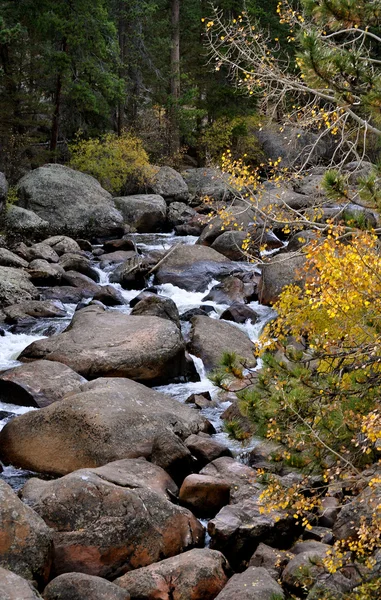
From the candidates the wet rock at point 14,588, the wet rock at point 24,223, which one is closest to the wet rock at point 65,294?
the wet rock at point 24,223

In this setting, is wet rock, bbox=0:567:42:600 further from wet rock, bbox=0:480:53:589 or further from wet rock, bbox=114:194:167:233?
wet rock, bbox=114:194:167:233

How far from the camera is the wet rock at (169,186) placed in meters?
31.3

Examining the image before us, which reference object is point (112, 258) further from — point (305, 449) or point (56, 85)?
point (305, 449)

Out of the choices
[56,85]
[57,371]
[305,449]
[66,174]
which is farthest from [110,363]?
[56,85]

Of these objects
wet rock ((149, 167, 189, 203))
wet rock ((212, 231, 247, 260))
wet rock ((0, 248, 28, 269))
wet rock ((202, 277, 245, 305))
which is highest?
wet rock ((0, 248, 28, 269))

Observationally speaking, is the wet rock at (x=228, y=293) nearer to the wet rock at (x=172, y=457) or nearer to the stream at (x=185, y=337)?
the stream at (x=185, y=337)

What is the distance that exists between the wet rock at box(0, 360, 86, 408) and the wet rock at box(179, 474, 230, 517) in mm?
3051

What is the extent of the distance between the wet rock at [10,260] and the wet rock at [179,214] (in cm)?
965

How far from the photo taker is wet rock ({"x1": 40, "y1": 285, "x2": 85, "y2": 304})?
58.4 feet

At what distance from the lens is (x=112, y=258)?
2188 cm

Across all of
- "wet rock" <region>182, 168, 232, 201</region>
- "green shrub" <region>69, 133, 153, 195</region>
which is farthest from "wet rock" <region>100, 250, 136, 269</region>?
"wet rock" <region>182, 168, 232, 201</region>

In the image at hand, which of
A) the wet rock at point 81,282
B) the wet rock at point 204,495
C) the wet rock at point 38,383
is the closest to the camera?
the wet rock at point 204,495

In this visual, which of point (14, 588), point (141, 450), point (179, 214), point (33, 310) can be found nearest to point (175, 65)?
point (179, 214)

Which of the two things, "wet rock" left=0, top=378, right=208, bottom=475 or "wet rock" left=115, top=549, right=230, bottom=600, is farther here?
"wet rock" left=0, top=378, right=208, bottom=475
